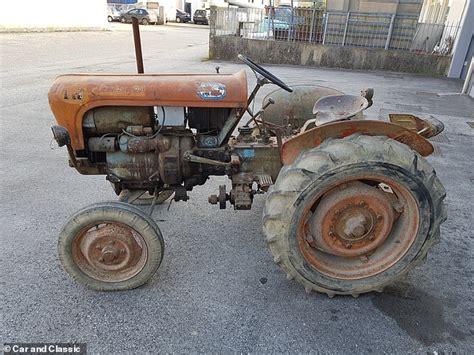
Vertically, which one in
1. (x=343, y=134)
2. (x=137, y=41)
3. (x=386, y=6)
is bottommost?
(x=343, y=134)

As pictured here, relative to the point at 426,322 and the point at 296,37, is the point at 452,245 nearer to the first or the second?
the point at 426,322

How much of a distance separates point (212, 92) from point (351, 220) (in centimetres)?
122

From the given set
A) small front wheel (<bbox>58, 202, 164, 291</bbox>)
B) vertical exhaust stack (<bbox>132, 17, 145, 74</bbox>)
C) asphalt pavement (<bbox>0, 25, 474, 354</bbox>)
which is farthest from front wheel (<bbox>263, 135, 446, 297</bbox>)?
vertical exhaust stack (<bbox>132, 17, 145, 74</bbox>)

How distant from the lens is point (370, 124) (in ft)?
7.83

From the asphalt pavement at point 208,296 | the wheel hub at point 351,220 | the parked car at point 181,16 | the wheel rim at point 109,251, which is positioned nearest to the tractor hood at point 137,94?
the wheel rim at point 109,251

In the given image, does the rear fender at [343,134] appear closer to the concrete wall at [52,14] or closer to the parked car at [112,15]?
the concrete wall at [52,14]

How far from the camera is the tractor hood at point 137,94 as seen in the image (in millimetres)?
2471

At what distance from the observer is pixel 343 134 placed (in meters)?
2.42

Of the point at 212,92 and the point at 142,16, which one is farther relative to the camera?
the point at 142,16

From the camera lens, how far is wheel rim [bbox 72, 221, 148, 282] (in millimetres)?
2400

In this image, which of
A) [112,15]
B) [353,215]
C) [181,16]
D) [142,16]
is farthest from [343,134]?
[181,16]

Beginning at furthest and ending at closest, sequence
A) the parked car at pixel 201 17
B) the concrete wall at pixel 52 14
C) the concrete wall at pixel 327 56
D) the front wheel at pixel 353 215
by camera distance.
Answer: the parked car at pixel 201 17 < the concrete wall at pixel 52 14 < the concrete wall at pixel 327 56 < the front wheel at pixel 353 215

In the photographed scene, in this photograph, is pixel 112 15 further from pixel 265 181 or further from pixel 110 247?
pixel 110 247

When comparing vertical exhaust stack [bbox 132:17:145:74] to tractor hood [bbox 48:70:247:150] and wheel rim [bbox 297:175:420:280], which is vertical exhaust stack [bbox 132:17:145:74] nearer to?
tractor hood [bbox 48:70:247:150]
